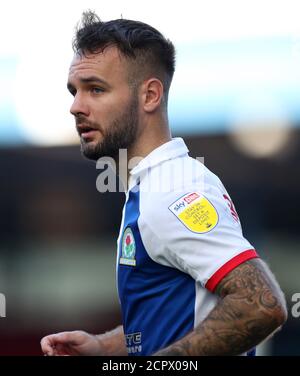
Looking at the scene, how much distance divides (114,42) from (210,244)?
3.31 feet

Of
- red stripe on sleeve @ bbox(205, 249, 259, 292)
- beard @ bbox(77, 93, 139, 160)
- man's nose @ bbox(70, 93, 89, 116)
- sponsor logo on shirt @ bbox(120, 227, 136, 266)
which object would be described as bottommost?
red stripe on sleeve @ bbox(205, 249, 259, 292)

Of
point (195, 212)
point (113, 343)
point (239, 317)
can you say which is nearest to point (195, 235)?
point (195, 212)

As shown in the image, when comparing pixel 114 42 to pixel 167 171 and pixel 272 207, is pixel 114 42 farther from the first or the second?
pixel 272 207

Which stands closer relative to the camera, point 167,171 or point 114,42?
point 167,171

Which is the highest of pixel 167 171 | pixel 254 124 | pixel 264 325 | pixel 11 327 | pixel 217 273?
pixel 254 124

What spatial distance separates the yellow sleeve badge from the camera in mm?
2375

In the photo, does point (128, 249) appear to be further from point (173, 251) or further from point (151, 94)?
point (151, 94)

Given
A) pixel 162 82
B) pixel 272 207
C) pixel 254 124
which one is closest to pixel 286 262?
pixel 272 207

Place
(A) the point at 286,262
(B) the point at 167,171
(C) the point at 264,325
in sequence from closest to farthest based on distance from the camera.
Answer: (C) the point at 264,325
(B) the point at 167,171
(A) the point at 286,262

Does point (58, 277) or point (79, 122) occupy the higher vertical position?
point (79, 122)

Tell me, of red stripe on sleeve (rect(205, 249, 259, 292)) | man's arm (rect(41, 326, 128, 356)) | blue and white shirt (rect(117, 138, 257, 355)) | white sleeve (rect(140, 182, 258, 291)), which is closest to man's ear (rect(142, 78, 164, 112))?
blue and white shirt (rect(117, 138, 257, 355))

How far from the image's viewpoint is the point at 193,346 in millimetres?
2266

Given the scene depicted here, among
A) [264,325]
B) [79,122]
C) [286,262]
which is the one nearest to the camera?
[264,325]

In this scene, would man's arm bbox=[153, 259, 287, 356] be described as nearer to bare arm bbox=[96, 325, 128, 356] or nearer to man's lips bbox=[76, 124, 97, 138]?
bare arm bbox=[96, 325, 128, 356]
